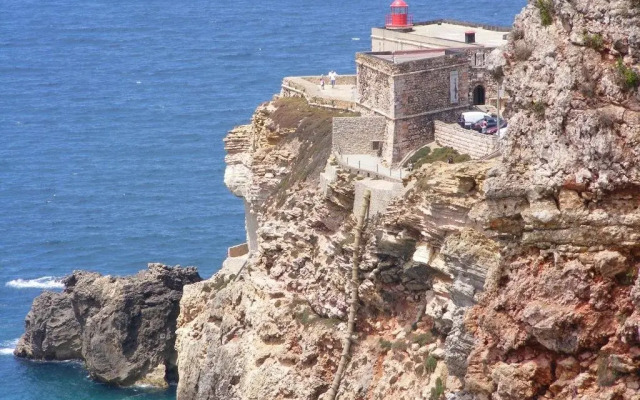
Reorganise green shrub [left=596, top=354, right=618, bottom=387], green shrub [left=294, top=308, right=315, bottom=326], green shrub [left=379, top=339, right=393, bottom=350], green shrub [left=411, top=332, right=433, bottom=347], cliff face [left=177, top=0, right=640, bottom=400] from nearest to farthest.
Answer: green shrub [left=596, top=354, right=618, bottom=387]
cliff face [left=177, top=0, right=640, bottom=400]
green shrub [left=411, top=332, right=433, bottom=347]
green shrub [left=379, top=339, right=393, bottom=350]
green shrub [left=294, top=308, right=315, bottom=326]

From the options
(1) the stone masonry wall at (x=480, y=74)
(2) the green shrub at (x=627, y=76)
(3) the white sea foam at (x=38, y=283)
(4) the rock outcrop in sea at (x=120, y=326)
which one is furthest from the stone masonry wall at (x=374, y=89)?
(3) the white sea foam at (x=38, y=283)

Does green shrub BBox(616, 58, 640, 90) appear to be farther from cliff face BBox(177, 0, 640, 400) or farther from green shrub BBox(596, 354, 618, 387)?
green shrub BBox(596, 354, 618, 387)

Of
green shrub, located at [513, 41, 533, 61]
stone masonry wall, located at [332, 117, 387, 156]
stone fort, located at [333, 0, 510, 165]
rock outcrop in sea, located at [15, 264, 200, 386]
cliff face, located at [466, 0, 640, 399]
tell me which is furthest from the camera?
rock outcrop in sea, located at [15, 264, 200, 386]

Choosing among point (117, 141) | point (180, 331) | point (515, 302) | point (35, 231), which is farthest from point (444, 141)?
point (117, 141)

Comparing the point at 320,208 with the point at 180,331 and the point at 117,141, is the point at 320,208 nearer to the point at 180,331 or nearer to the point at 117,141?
the point at 180,331

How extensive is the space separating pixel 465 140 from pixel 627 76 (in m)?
37.6

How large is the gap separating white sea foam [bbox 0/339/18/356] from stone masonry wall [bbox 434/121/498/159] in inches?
1904

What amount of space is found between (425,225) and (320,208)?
15.4m

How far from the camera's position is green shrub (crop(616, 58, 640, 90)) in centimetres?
3238

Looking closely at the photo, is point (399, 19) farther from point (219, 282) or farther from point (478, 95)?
point (219, 282)

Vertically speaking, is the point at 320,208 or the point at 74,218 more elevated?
the point at 320,208

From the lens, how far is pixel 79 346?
4313 inches

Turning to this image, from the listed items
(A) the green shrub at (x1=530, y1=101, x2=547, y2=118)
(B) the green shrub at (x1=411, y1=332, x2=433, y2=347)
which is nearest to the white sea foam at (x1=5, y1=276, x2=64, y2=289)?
(B) the green shrub at (x1=411, y1=332, x2=433, y2=347)

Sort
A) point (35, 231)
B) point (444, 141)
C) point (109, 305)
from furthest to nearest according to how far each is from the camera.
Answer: point (35, 231)
point (109, 305)
point (444, 141)
